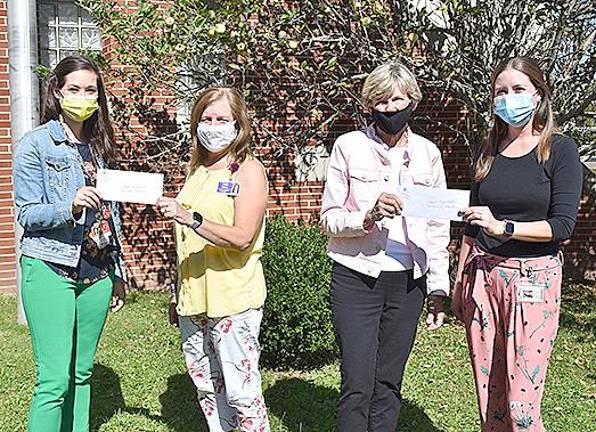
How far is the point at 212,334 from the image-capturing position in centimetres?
364

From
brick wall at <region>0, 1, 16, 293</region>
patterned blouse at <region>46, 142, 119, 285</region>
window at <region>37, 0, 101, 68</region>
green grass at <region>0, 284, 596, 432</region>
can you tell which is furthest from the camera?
window at <region>37, 0, 101, 68</region>

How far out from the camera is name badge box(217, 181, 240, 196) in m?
3.53

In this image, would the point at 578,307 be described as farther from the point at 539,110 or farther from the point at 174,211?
the point at 174,211

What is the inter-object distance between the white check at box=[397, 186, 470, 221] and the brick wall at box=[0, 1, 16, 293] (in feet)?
20.6

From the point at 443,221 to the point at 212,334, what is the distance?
1.37 meters

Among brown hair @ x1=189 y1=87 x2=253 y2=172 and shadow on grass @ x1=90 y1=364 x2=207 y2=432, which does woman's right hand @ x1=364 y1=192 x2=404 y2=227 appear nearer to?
brown hair @ x1=189 y1=87 x2=253 y2=172

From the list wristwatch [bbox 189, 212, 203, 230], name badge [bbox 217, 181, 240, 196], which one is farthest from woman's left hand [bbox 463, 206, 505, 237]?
wristwatch [bbox 189, 212, 203, 230]

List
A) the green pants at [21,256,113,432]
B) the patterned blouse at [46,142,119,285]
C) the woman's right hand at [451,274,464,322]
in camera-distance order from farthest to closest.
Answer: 1. the woman's right hand at [451,274,464,322]
2. the patterned blouse at [46,142,119,285]
3. the green pants at [21,256,113,432]

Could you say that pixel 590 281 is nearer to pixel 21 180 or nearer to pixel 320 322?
pixel 320 322

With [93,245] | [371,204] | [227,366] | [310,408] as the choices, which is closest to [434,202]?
[371,204]

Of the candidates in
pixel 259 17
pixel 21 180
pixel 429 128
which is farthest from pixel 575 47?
pixel 21 180

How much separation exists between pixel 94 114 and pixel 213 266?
1.05 m

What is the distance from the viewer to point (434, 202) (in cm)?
333

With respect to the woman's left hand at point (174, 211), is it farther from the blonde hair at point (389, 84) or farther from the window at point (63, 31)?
the window at point (63, 31)
